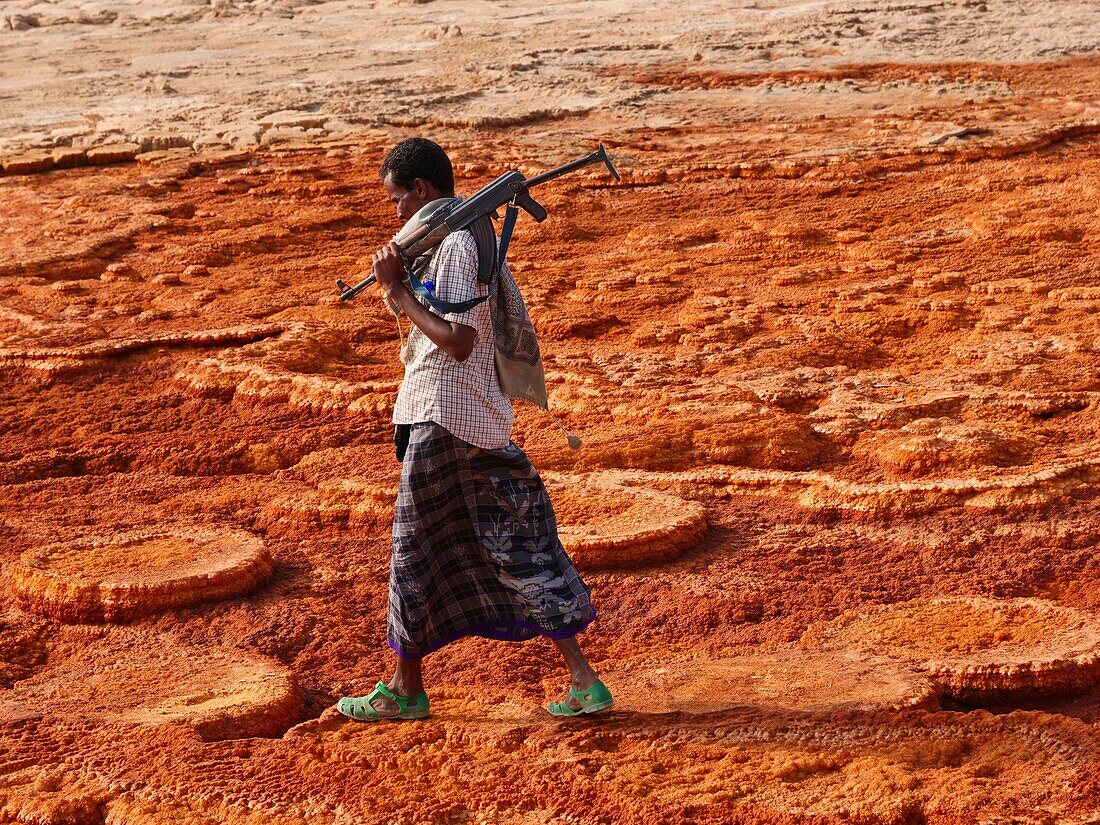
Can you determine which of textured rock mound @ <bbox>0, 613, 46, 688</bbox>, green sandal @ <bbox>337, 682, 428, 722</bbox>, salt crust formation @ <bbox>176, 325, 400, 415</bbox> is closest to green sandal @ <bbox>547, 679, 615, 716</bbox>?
green sandal @ <bbox>337, 682, 428, 722</bbox>

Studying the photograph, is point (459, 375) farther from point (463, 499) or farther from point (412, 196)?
point (412, 196)

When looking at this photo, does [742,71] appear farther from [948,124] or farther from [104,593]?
[104,593]

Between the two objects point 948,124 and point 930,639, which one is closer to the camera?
point 930,639

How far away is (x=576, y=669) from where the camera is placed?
8.54ft

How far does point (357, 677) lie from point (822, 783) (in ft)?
4.00

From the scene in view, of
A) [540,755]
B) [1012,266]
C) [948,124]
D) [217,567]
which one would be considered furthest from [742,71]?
[540,755]

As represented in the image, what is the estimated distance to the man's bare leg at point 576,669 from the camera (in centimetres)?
259

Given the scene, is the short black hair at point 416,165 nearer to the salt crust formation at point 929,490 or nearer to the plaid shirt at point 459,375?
the plaid shirt at point 459,375

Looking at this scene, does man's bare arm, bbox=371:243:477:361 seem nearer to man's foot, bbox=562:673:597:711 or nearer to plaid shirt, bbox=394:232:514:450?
plaid shirt, bbox=394:232:514:450

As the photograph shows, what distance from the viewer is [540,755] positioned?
249 cm

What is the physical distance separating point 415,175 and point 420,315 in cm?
33

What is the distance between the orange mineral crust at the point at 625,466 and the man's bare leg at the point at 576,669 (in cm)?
8

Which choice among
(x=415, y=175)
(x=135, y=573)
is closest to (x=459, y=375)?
(x=415, y=175)

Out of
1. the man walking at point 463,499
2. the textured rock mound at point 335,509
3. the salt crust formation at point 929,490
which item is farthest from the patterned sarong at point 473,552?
the salt crust formation at point 929,490
